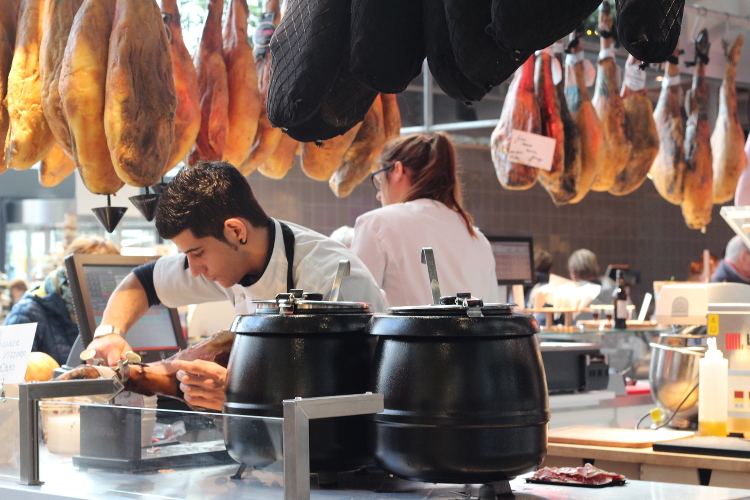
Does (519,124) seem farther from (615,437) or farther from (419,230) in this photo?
(615,437)

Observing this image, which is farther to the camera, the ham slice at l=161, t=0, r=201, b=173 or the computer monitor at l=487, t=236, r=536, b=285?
the computer monitor at l=487, t=236, r=536, b=285

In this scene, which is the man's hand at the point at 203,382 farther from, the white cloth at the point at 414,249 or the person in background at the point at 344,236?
the person in background at the point at 344,236

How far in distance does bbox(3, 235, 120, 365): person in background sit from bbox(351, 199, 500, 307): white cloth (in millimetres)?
1640

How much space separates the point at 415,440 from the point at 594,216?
365 inches

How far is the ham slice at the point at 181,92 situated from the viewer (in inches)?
90.3

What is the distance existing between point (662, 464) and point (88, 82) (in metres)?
1.80

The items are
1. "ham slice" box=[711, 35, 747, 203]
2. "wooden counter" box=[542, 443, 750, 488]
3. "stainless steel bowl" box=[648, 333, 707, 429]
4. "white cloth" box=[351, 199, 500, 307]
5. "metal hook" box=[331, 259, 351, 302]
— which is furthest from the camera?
"ham slice" box=[711, 35, 747, 203]

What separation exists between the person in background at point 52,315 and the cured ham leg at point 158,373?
2265 mm

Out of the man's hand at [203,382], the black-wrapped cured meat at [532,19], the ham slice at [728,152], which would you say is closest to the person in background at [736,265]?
the ham slice at [728,152]

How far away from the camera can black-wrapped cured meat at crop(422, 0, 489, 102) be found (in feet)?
2.85

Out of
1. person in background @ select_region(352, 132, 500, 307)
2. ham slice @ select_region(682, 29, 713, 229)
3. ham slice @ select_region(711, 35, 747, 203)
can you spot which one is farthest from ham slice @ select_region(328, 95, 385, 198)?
ham slice @ select_region(711, 35, 747, 203)

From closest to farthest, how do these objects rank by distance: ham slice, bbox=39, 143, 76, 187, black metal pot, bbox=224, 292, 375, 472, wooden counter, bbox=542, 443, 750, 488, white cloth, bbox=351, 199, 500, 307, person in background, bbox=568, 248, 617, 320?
1. black metal pot, bbox=224, 292, 375, 472
2. wooden counter, bbox=542, 443, 750, 488
3. ham slice, bbox=39, 143, 76, 187
4. white cloth, bbox=351, 199, 500, 307
5. person in background, bbox=568, 248, 617, 320

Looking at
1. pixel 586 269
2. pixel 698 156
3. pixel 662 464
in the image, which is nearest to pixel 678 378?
pixel 662 464

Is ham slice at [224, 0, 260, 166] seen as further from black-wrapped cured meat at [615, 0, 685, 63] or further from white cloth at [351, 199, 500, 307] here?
black-wrapped cured meat at [615, 0, 685, 63]
